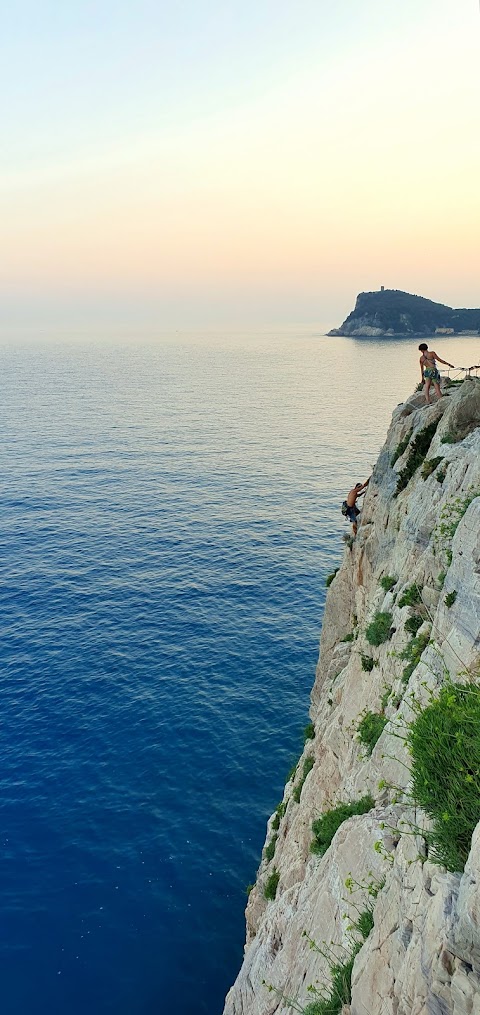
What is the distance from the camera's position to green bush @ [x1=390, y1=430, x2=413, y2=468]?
26.8 meters

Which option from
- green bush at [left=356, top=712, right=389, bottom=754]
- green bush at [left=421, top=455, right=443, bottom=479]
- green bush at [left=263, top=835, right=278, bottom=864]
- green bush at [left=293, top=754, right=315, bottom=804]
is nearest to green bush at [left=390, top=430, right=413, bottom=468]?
green bush at [left=421, top=455, right=443, bottom=479]

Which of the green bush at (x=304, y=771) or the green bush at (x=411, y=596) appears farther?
the green bush at (x=304, y=771)

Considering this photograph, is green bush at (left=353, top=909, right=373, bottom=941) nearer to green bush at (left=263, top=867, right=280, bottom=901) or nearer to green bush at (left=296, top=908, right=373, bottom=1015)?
green bush at (left=296, top=908, right=373, bottom=1015)

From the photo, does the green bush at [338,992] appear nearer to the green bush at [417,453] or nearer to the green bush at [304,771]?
the green bush at [304,771]

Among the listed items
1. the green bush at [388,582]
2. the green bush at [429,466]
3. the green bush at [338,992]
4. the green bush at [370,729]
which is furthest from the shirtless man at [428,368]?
the green bush at [338,992]

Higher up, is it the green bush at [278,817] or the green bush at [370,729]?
the green bush at [370,729]

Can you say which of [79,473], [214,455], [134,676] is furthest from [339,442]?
[134,676]

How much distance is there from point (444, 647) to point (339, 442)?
298ft

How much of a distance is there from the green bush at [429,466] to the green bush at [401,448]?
4328 mm

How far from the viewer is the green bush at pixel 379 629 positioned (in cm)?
1871

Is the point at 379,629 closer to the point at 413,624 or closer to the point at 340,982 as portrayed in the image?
the point at 413,624

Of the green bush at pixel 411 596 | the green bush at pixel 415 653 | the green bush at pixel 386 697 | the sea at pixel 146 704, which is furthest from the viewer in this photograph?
the sea at pixel 146 704

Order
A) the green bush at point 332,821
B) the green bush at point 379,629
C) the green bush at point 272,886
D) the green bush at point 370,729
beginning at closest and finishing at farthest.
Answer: the green bush at point 332,821 < the green bush at point 370,729 < the green bush at point 379,629 < the green bush at point 272,886

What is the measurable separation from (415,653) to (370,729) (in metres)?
2.55
